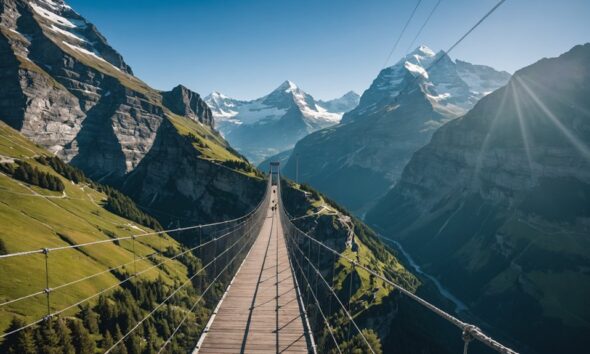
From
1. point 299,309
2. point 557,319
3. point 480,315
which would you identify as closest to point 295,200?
point 480,315

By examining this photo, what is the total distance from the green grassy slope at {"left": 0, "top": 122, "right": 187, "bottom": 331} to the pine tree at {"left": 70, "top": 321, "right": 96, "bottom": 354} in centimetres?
568

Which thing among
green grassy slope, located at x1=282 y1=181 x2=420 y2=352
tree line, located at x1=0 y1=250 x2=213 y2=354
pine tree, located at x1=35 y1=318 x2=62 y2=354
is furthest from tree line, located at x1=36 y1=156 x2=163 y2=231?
pine tree, located at x1=35 y1=318 x2=62 y2=354

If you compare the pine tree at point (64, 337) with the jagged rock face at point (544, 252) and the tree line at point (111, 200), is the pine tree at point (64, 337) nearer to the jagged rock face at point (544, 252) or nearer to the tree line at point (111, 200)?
the tree line at point (111, 200)

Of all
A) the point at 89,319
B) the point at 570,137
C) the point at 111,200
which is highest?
the point at 570,137

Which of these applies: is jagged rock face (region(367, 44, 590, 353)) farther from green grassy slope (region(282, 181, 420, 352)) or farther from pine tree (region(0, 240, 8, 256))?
pine tree (region(0, 240, 8, 256))

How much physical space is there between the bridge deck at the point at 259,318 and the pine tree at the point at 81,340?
4695cm

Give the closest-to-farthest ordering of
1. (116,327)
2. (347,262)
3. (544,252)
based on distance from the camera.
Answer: (116,327), (347,262), (544,252)

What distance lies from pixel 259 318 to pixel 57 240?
280 ft

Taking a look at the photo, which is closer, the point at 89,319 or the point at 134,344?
the point at 134,344

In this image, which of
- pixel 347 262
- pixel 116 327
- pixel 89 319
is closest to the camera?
pixel 89 319

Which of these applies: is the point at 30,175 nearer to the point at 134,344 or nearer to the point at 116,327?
the point at 116,327

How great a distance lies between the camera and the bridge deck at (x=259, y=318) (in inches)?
530

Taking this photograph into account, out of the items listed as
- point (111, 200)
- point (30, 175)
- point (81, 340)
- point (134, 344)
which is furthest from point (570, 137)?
point (30, 175)

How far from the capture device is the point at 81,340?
58750 mm
